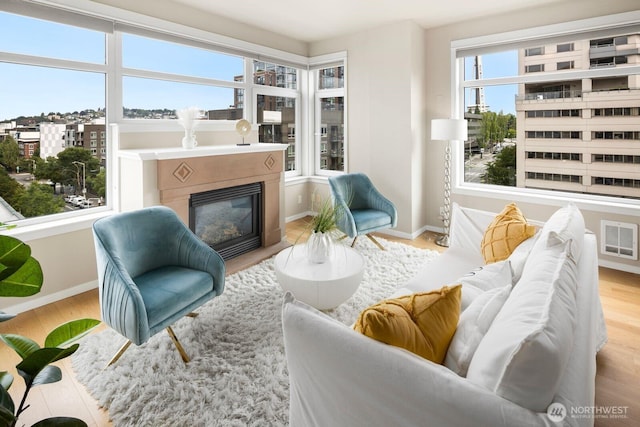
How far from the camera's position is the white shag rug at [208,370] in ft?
5.88

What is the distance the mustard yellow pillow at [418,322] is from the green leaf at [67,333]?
30.5 inches

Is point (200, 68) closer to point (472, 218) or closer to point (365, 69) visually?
point (365, 69)

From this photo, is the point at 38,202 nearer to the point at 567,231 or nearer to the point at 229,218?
the point at 229,218

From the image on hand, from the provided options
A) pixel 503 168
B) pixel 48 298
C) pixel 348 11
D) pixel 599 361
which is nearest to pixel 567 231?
pixel 599 361

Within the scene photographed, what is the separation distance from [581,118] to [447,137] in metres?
1.36

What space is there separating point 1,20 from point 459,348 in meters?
3.78

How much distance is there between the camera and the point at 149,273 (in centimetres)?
247

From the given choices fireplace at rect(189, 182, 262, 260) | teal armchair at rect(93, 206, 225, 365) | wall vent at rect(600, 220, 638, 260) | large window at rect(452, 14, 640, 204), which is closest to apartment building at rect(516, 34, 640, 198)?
large window at rect(452, 14, 640, 204)

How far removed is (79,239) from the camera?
321cm

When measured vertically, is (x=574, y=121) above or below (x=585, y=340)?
above

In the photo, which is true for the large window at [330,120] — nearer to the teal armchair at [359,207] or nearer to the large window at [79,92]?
the teal armchair at [359,207]

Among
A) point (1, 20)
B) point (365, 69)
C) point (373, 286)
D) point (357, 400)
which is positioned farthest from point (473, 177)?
point (1, 20)

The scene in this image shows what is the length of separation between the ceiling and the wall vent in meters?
2.37

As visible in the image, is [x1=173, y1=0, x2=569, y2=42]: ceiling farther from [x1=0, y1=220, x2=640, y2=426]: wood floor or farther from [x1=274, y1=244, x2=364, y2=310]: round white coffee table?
[x1=0, y1=220, x2=640, y2=426]: wood floor
